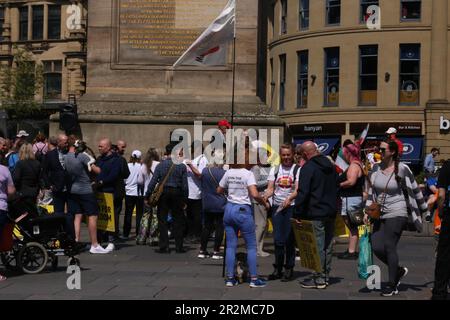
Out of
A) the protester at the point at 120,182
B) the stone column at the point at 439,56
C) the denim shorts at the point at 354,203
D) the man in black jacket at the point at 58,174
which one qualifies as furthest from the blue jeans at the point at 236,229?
the stone column at the point at 439,56

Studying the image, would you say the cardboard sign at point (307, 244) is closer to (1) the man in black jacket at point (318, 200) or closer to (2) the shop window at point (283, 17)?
(1) the man in black jacket at point (318, 200)

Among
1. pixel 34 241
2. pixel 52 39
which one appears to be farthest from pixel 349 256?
pixel 52 39

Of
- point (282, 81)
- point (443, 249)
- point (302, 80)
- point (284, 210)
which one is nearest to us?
point (443, 249)

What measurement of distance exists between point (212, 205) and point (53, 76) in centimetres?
5206

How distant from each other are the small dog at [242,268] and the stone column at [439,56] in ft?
114

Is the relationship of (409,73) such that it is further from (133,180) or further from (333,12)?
(133,180)

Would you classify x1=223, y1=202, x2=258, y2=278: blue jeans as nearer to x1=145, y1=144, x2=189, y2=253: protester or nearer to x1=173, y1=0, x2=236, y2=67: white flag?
x1=145, y1=144, x2=189, y2=253: protester

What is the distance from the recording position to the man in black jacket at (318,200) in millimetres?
10594

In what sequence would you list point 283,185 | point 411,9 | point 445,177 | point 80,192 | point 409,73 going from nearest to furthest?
point 445,177 → point 283,185 → point 80,192 → point 409,73 → point 411,9

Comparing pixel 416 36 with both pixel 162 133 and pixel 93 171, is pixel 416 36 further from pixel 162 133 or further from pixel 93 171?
pixel 93 171

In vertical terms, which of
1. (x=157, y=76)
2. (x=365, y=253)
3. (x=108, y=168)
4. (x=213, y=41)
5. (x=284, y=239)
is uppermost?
(x=213, y=41)

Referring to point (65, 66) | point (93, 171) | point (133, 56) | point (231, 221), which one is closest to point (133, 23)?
point (133, 56)

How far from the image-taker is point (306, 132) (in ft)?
155

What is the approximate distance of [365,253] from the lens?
11039 mm
